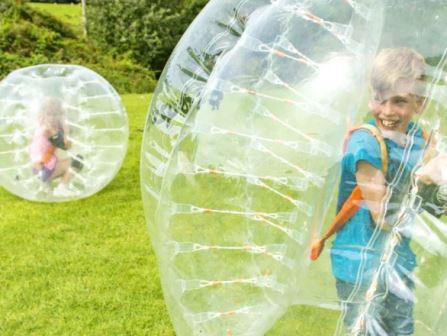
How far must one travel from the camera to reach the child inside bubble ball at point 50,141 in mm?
5523

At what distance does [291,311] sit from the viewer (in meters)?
2.17

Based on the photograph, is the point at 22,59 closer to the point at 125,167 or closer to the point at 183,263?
the point at 125,167

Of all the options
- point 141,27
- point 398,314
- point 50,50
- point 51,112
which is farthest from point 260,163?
point 141,27

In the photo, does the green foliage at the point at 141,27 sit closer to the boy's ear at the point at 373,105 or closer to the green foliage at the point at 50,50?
the green foliage at the point at 50,50

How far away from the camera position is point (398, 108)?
198 cm

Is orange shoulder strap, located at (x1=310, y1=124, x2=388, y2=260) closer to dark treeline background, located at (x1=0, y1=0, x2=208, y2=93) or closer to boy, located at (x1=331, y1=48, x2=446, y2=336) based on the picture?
boy, located at (x1=331, y1=48, x2=446, y2=336)

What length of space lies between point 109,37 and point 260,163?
55.6 ft

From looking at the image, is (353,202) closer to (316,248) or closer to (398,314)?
(316,248)

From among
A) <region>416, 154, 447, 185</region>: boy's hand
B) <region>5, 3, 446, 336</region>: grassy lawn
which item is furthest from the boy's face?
<region>5, 3, 446, 336</region>: grassy lawn

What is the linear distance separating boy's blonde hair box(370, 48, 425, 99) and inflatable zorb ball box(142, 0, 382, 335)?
0.06 m

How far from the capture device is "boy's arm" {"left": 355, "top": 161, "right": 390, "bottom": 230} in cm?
198

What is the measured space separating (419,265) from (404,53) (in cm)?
58

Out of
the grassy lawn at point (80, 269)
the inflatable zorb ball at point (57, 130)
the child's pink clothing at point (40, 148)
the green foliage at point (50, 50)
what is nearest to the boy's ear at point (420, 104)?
the grassy lawn at point (80, 269)

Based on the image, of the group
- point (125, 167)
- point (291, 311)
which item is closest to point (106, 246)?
point (125, 167)
